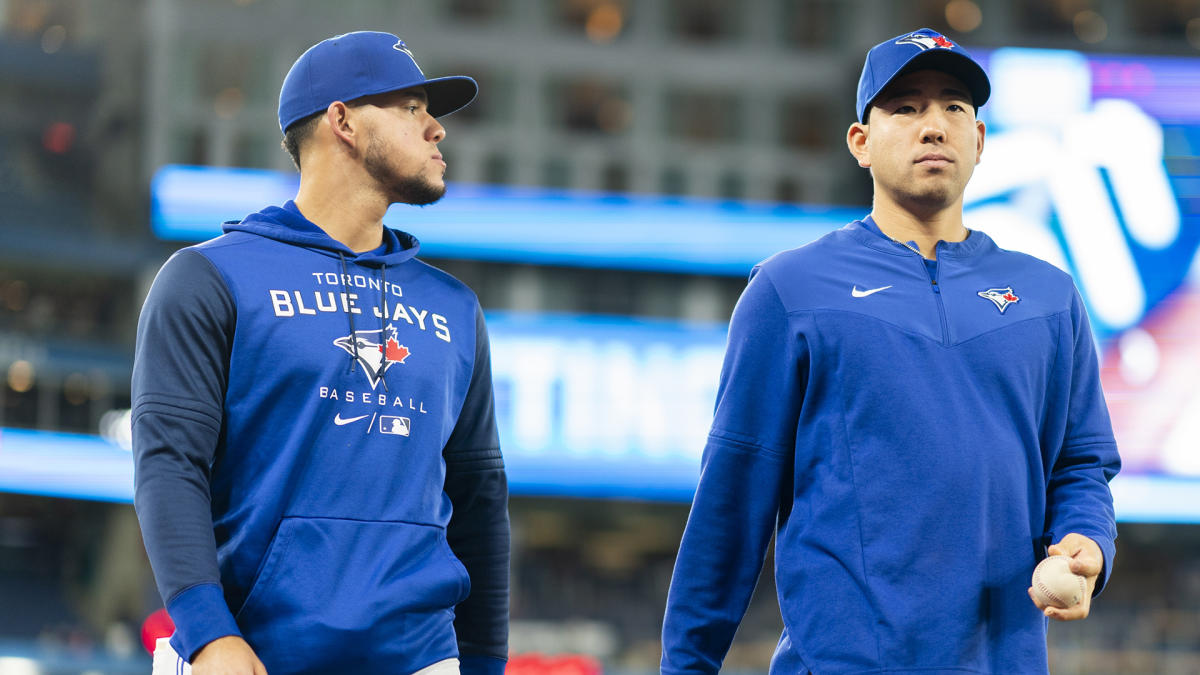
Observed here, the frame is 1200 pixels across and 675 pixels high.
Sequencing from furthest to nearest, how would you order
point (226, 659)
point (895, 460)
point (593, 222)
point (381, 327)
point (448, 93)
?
1. point (593, 222)
2. point (448, 93)
3. point (381, 327)
4. point (895, 460)
5. point (226, 659)

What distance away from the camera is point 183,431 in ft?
11.5

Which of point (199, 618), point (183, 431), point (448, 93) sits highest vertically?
point (448, 93)

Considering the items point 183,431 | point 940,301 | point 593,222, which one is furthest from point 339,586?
point 593,222

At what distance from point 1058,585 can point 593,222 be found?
83.6 feet

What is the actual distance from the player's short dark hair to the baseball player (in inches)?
49.8

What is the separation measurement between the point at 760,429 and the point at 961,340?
55 centimetres

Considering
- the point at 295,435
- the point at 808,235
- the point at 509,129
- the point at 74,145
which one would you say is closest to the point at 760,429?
the point at 295,435

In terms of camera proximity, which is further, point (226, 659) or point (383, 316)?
point (383, 316)

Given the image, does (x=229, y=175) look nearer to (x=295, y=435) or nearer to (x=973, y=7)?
(x=973, y=7)

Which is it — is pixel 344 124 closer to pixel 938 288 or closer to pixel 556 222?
pixel 938 288

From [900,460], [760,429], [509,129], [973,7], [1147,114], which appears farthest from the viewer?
[973,7]

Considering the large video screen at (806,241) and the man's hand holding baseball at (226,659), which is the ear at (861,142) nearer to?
the man's hand holding baseball at (226,659)

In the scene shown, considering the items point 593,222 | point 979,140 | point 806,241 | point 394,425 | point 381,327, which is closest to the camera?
point 394,425

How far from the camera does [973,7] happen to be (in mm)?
36750
